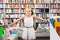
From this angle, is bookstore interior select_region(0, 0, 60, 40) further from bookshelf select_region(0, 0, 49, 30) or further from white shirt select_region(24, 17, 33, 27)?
white shirt select_region(24, 17, 33, 27)

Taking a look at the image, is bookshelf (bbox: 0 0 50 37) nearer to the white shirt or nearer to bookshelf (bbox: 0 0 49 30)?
bookshelf (bbox: 0 0 49 30)

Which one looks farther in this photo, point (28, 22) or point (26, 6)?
point (26, 6)

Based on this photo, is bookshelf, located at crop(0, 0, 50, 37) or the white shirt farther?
bookshelf, located at crop(0, 0, 50, 37)

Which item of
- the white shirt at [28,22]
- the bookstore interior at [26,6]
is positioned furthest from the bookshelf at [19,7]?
the white shirt at [28,22]

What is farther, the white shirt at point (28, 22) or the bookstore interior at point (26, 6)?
the bookstore interior at point (26, 6)

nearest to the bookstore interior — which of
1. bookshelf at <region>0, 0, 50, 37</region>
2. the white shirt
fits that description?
bookshelf at <region>0, 0, 50, 37</region>

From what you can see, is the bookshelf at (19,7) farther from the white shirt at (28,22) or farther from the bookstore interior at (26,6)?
the white shirt at (28,22)

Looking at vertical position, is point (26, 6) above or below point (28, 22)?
above

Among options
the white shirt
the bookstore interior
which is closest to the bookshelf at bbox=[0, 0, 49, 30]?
the bookstore interior

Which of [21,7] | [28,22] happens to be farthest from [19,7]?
[28,22]

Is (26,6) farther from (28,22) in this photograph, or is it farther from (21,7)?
(28,22)

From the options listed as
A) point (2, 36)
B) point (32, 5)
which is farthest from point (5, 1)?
point (2, 36)

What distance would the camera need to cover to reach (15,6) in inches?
298

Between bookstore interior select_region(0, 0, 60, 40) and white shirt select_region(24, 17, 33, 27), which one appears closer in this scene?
white shirt select_region(24, 17, 33, 27)
